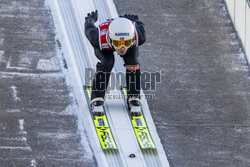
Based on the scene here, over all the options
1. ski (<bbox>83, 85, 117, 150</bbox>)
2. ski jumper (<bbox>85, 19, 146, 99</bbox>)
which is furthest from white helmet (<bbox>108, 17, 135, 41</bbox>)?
ski (<bbox>83, 85, 117, 150</bbox>)

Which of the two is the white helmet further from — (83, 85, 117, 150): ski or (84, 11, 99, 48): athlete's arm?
(83, 85, 117, 150): ski

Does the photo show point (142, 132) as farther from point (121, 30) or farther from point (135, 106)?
point (121, 30)

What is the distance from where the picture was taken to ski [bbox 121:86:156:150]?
8.82m

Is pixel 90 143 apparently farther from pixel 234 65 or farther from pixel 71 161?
pixel 234 65

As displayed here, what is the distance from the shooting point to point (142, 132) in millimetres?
9031

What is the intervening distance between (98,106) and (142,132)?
643mm

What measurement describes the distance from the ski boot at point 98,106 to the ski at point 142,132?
400 mm

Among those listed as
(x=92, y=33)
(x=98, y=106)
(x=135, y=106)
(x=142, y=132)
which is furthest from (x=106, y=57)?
(x=142, y=132)

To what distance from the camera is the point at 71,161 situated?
8.41m

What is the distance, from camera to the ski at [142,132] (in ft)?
28.9

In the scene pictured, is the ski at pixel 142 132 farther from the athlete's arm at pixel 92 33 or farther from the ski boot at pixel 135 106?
the athlete's arm at pixel 92 33

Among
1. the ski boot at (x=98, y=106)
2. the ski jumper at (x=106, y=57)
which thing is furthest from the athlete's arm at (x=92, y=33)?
the ski boot at (x=98, y=106)

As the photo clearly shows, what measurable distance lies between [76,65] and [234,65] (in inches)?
85.3

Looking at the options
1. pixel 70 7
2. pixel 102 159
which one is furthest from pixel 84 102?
pixel 70 7
